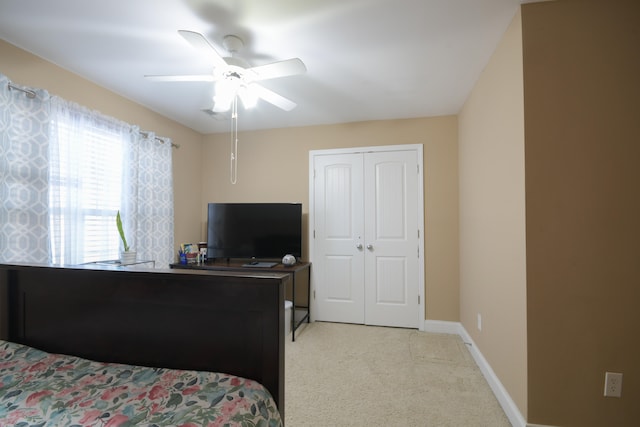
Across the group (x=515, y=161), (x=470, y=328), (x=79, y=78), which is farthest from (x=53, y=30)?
(x=470, y=328)

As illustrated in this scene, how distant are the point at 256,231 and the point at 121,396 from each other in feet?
8.07

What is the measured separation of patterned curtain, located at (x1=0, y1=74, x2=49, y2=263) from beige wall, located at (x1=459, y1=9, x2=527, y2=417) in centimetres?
318

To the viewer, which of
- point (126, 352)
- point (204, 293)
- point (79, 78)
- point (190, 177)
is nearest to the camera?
point (204, 293)

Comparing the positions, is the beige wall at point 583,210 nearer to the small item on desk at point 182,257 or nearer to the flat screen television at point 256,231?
the flat screen television at point 256,231

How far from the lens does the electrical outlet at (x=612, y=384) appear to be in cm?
150

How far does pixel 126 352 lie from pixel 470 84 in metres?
3.12

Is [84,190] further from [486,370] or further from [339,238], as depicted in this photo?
[486,370]

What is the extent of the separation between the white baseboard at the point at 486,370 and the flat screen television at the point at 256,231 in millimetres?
1754

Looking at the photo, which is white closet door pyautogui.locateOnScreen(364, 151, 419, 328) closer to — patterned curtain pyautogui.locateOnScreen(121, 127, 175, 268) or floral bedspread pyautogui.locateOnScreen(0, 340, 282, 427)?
patterned curtain pyautogui.locateOnScreen(121, 127, 175, 268)

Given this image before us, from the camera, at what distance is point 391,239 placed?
3.46m

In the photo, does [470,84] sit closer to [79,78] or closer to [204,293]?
[204,293]

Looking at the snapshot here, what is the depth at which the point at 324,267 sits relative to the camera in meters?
3.64

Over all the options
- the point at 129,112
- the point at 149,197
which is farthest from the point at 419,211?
the point at 129,112

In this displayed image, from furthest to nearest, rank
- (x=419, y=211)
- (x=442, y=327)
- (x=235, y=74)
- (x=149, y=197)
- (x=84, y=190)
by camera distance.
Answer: (x=419, y=211) < (x=442, y=327) < (x=149, y=197) < (x=84, y=190) < (x=235, y=74)
